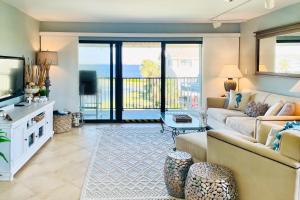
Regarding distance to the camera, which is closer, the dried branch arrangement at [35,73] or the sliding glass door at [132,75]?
the dried branch arrangement at [35,73]

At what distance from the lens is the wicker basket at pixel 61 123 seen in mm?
5863

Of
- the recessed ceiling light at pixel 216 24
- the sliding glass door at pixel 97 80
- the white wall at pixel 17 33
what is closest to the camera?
the white wall at pixel 17 33

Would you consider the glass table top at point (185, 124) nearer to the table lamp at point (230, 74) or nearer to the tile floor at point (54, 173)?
the tile floor at point (54, 173)

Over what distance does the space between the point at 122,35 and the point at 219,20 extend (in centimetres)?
212

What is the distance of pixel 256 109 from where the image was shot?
5.08m

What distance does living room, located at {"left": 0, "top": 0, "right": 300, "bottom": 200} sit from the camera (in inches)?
105

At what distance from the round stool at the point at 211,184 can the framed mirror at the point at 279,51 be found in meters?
3.02

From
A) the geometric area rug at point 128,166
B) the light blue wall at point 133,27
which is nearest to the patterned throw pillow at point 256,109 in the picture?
the geometric area rug at point 128,166

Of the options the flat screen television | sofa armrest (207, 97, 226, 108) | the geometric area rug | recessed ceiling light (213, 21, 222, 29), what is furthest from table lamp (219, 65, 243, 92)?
the flat screen television

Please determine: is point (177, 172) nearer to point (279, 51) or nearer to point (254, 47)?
point (279, 51)

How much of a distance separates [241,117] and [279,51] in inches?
55.6

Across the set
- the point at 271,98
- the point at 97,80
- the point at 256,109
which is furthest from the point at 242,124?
the point at 97,80

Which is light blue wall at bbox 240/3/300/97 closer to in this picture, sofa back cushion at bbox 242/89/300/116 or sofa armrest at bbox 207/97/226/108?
sofa back cushion at bbox 242/89/300/116

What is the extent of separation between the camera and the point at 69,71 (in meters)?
6.68
